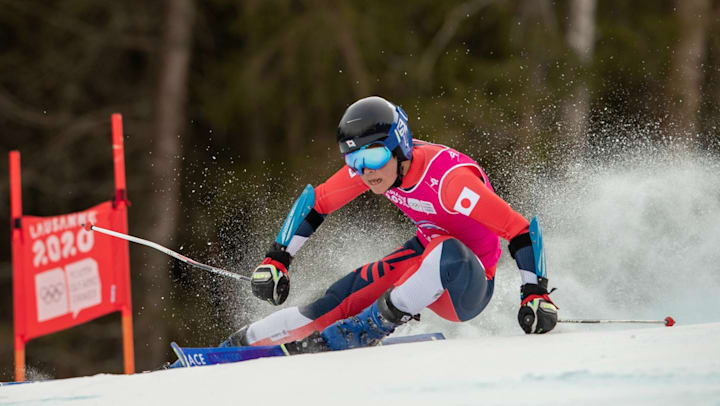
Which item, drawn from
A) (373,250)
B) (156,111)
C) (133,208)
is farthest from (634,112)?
(133,208)

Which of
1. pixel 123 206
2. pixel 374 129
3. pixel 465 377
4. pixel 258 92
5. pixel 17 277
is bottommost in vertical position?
pixel 465 377

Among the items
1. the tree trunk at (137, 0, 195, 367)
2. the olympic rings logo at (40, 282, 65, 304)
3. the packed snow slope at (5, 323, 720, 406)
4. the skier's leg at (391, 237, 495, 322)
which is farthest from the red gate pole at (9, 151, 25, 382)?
the tree trunk at (137, 0, 195, 367)

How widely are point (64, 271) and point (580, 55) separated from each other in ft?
21.4

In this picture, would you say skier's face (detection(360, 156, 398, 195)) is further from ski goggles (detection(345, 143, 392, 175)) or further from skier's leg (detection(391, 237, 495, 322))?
skier's leg (detection(391, 237, 495, 322))

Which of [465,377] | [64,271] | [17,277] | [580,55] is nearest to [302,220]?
[465,377]

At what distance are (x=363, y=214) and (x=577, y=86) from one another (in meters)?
3.77

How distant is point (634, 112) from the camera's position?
9.10 metres

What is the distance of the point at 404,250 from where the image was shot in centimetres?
381

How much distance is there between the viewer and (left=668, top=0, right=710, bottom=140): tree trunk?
862cm

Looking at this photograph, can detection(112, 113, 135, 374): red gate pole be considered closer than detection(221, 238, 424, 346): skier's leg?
No

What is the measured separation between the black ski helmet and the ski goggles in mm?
19

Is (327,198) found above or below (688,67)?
below

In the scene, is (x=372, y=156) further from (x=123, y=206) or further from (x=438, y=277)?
(x=123, y=206)

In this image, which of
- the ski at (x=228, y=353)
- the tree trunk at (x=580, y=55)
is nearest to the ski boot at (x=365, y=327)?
the ski at (x=228, y=353)
